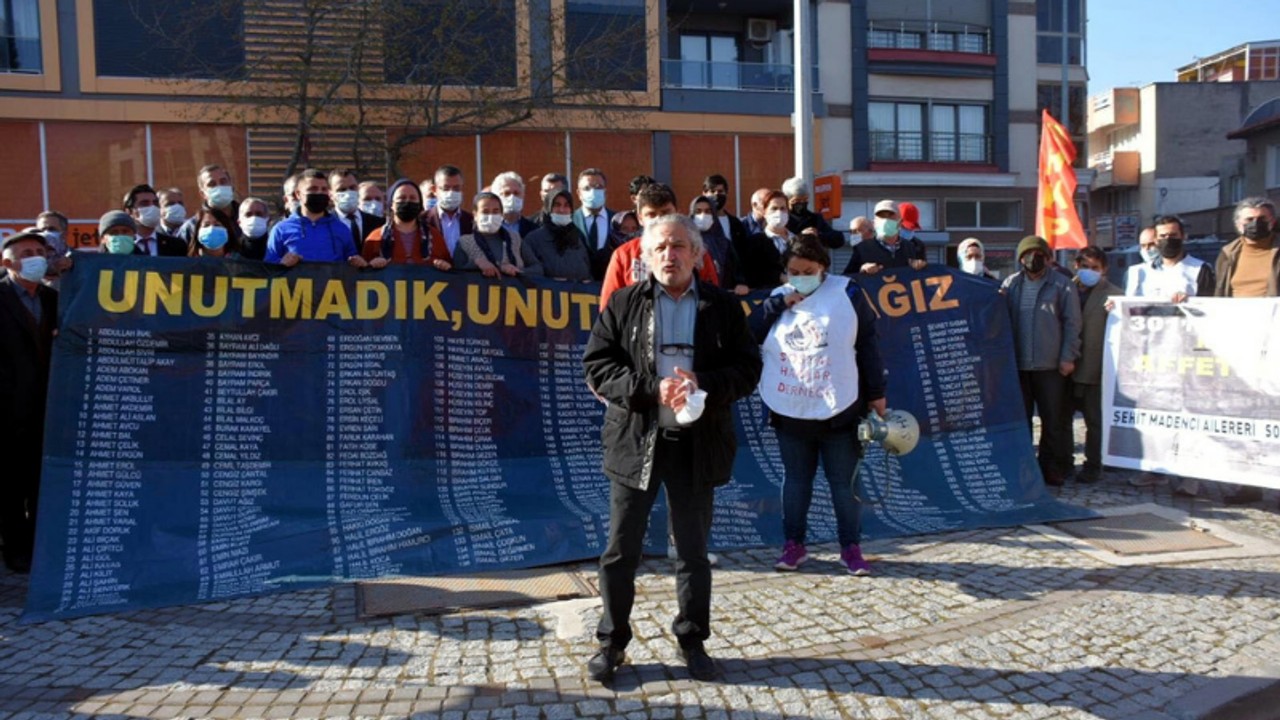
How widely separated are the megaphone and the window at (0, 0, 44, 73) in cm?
2248

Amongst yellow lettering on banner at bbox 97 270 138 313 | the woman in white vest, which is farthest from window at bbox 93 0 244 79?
the woman in white vest

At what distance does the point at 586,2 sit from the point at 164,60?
381 inches

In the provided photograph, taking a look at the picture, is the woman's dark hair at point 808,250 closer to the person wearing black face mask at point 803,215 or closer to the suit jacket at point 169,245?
the person wearing black face mask at point 803,215

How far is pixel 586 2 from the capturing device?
23766 mm

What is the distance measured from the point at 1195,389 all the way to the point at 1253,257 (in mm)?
1090

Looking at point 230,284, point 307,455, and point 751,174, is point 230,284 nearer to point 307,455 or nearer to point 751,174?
point 307,455

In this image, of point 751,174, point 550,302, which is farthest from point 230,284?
point 751,174

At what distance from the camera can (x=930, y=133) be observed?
32.9 metres

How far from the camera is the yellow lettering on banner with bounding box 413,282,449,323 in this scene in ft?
21.0

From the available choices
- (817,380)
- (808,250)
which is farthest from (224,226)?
(817,380)

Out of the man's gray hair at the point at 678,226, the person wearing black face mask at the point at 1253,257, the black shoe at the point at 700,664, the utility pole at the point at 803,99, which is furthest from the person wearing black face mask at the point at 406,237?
the utility pole at the point at 803,99

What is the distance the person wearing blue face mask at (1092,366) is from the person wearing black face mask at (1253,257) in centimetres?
83

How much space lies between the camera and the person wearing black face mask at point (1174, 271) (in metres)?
7.76

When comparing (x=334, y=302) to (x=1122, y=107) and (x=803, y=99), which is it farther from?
(x=1122, y=107)
